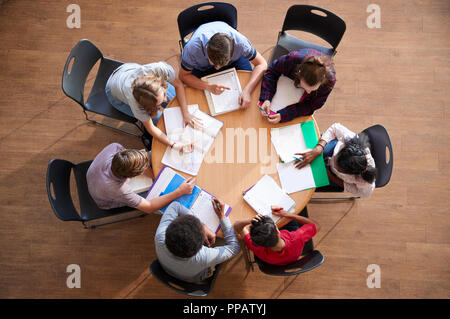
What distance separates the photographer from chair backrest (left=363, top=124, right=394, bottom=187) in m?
1.97

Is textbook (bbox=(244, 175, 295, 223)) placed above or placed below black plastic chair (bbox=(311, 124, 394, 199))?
below

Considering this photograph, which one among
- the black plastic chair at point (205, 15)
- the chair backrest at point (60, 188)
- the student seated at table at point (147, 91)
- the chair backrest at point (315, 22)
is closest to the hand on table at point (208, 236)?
the student seated at table at point (147, 91)

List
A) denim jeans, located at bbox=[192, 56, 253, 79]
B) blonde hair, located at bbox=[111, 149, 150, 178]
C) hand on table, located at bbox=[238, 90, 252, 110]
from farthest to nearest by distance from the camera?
denim jeans, located at bbox=[192, 56, 253, 79], hand on table, located at bbox=[238, 90, 252, 110], blonde hair, located at bbox=[111, 149, 150, 178]

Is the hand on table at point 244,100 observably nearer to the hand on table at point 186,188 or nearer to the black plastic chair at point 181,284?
the hand on table at point 186,188

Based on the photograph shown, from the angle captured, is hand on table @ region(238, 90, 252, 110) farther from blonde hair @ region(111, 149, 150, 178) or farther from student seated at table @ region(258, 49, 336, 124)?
blonde hair @ region(111, 149, 150, 178)

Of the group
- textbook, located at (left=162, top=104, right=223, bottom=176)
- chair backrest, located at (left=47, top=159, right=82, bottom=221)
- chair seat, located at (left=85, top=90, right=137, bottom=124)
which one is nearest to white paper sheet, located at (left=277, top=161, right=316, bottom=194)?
textbook, located at (left=162, top=104, right=223, bottom=176)

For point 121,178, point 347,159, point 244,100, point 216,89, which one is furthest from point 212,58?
point 347,159

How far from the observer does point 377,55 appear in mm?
2910

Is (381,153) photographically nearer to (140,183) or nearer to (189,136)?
(189,136)

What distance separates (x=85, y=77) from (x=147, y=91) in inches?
26.8

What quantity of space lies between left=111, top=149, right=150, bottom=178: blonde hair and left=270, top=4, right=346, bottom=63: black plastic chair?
4.36ft

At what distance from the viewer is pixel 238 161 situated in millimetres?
1960

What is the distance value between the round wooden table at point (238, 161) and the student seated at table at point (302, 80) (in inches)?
2.5
